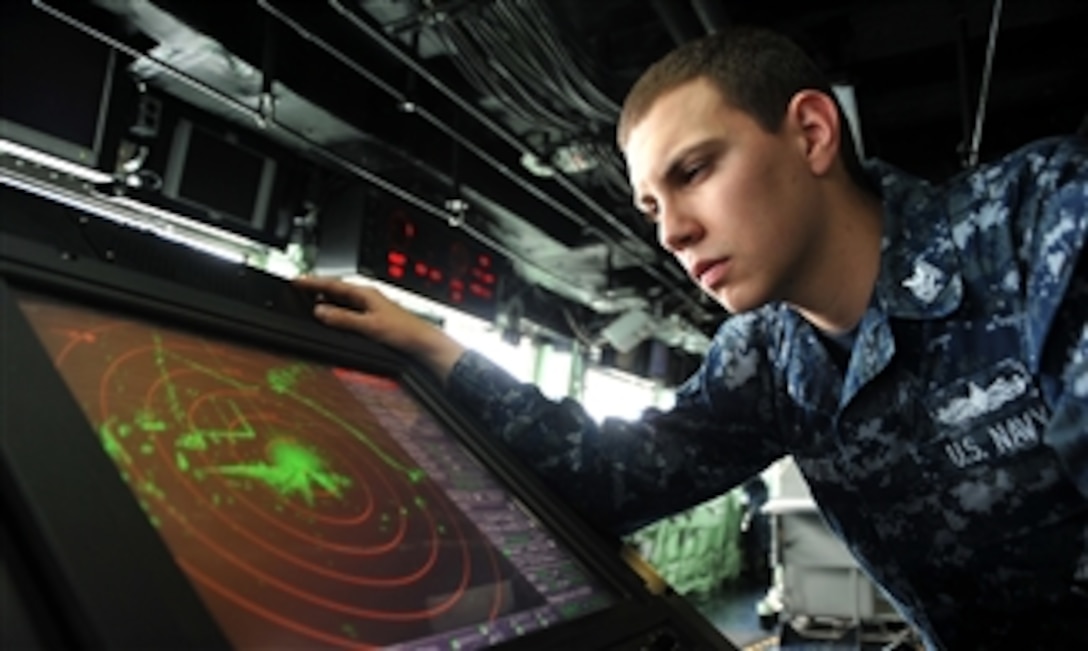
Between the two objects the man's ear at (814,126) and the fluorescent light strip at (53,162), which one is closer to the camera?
the man's ear at (814,126)

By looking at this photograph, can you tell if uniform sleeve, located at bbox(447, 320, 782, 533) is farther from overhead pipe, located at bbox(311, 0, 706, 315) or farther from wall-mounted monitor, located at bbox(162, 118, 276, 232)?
wall-mounted monitor, located at bbox(162, 118, 276, 232)

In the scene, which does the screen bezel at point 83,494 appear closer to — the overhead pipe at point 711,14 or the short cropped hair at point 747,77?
the short cropped hair at point 747,77

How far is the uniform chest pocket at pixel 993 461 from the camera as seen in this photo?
953 mm

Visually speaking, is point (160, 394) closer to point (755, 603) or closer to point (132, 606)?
point (132, 606)

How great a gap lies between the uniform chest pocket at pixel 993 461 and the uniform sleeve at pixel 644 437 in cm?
30

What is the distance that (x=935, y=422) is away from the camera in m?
1.04

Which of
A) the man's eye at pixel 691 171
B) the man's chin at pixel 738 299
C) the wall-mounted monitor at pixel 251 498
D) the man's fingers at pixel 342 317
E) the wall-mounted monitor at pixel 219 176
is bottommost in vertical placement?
the wall-mounted monitor at pixel 251 498

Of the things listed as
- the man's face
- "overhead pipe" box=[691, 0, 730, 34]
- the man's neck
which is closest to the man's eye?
the man's face

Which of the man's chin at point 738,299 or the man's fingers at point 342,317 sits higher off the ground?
the man's chin at point 738,299

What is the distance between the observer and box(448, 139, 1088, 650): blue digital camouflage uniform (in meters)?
0.92

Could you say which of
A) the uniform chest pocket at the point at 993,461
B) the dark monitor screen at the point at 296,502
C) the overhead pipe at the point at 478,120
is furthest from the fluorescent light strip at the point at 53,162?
the uniform chest pocket at the point at 993,461

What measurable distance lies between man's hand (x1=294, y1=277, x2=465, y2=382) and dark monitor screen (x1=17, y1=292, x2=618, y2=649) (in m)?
0.11

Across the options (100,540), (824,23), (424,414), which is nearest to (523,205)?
(824,23)

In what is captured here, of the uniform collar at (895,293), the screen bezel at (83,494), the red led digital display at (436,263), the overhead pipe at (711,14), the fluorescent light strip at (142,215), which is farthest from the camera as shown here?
the red led digital display at (436,263)
